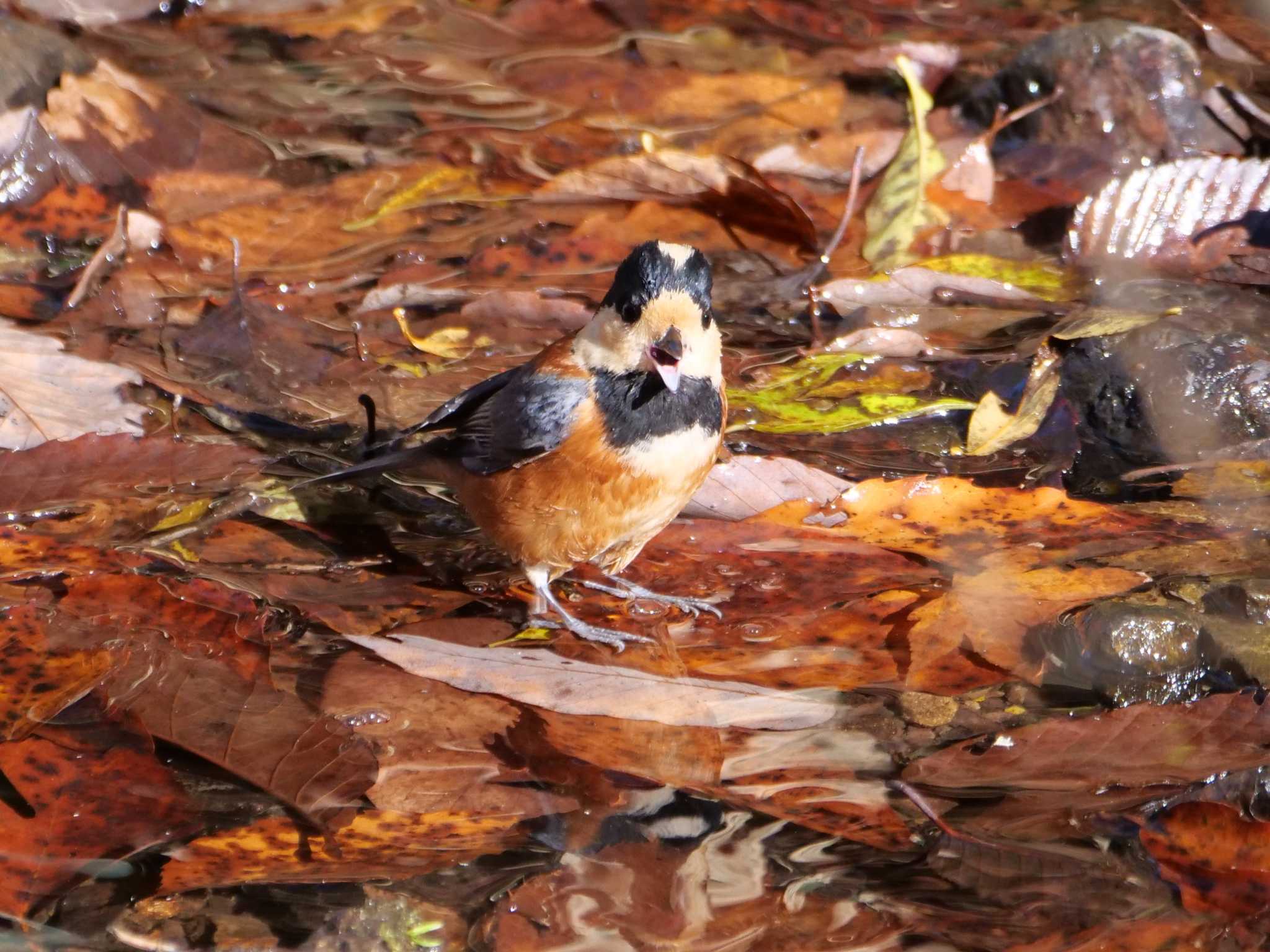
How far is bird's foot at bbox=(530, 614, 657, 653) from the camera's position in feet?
12.7

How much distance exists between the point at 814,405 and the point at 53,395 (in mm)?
2467

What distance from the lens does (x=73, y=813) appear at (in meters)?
2.99

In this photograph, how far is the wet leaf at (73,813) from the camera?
282 cm

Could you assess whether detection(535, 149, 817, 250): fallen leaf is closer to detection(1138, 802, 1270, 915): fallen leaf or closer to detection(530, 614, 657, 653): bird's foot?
detection(530, 614, 657, 653): bird's foot

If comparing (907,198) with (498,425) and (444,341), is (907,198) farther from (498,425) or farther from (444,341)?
(498,425)

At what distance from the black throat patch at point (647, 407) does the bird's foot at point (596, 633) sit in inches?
19.3

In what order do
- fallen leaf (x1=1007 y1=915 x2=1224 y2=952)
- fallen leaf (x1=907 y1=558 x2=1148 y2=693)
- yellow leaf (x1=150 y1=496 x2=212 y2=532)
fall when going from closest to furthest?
1. fallen leaf (x1=1007 y1=915 x2=1224 y2=952)
2. fallen leaf (x1=907 y1=558 x2=1148 y2=693)
3. yellow leaf (x1=150 y1=496 x2=212 y2=532)

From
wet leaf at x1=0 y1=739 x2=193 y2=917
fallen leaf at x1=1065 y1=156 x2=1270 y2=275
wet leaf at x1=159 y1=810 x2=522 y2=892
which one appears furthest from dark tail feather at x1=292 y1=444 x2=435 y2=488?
fallen leaf at x1=1065 y1=156 x2=1270 y2=275

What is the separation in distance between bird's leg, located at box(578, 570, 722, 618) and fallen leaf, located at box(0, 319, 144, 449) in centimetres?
153

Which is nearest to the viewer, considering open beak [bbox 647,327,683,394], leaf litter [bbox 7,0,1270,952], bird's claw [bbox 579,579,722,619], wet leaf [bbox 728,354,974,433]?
leaf litter [bbox 7,0,1270,952]

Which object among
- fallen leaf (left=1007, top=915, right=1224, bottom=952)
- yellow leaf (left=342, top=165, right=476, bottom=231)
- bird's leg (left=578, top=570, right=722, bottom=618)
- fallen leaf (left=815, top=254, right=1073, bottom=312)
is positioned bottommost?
bird's leg (left=578, top=570, right=722, bottom=618)

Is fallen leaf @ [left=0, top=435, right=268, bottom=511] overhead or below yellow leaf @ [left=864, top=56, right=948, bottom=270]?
below

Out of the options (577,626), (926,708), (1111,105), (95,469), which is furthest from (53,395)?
(1111,105)

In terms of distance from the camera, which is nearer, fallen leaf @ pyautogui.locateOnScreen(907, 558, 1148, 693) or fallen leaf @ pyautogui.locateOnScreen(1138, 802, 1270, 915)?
fallen leaf @ pyautogui.locateOnScreen(1138, 802, 1270, 915)
